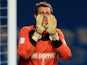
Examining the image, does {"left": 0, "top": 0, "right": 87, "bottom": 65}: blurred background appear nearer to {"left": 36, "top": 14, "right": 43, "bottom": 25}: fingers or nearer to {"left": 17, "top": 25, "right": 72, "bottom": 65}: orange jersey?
{"left": 17, "top": 25, "right": 72, "bottom": 65}: orange jersey

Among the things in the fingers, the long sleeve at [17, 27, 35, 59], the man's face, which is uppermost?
the man's face

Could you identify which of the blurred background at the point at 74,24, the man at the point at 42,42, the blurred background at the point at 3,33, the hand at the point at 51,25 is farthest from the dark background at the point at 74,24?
the hand at the point at 51,25

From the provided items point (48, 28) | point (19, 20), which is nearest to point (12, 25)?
point (48, 28)

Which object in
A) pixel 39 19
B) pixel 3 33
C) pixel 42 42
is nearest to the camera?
pixel 39 19

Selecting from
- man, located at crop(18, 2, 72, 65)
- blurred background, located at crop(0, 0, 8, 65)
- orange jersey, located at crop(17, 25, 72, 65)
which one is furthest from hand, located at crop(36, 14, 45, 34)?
blurred background, located at crop(0, 0, 8, 65)

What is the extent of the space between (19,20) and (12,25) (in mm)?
2782

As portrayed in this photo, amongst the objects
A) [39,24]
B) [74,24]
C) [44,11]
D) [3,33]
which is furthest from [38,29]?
[74,24]

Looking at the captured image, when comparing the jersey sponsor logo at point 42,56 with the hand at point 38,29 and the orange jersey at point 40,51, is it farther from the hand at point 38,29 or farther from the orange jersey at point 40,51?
the hand at point 38,29

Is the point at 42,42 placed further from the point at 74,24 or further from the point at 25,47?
the point at 74,24

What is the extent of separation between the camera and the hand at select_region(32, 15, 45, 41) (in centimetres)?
Result: 330

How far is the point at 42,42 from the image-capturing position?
341cm

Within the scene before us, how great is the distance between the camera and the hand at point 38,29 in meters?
3.30

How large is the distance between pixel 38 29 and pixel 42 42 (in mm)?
138

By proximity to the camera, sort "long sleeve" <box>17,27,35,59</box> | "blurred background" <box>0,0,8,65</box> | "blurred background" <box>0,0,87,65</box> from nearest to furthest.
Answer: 1. "blurred background" <box>0,0,8,65</box>
2. "long sleeve" <box>17,27,35,59</box>
3. "blurred background" <box>0,0,87,65</box>
